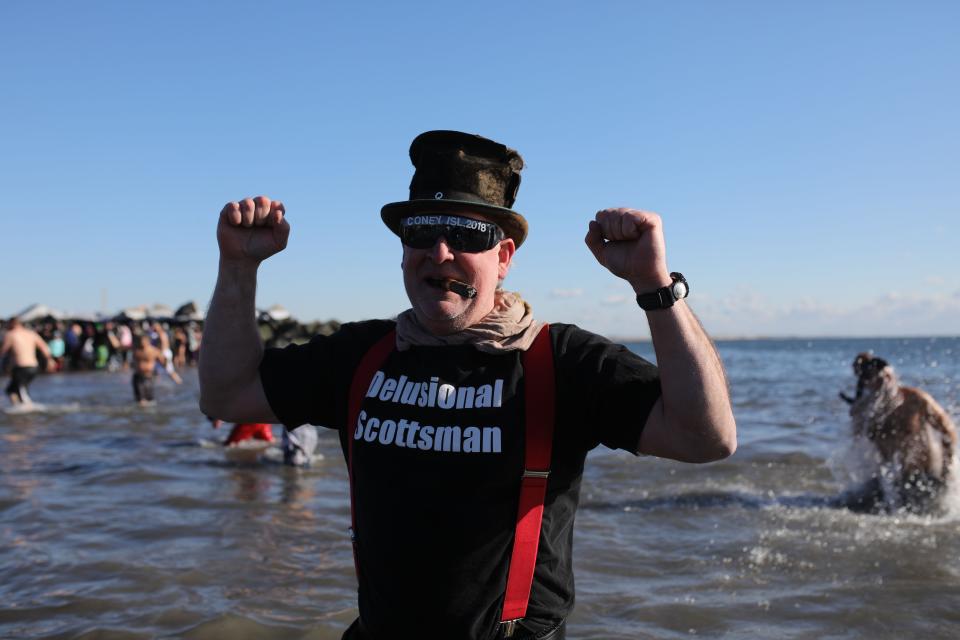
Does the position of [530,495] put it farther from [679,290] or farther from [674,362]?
[679,290]

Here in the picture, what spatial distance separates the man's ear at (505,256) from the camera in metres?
2.24

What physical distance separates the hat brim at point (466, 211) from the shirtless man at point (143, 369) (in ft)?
49.6

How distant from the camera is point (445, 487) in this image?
196 centimetres

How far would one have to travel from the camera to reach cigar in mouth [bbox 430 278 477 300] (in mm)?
2117

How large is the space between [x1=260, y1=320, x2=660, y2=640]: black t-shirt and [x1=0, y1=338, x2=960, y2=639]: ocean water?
2494 millimetres

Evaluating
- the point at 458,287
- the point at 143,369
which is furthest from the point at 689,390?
the point at 143,369

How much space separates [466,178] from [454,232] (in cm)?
15

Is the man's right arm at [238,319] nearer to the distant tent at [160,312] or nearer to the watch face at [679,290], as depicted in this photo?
the watch face at [679,290]

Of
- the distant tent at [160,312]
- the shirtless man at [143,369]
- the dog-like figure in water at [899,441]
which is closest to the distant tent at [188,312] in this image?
the distant tent at [160,312]

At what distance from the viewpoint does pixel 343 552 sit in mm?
5734

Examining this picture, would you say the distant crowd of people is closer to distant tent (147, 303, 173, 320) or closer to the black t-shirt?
distant tent (147, 303, 173, 320)

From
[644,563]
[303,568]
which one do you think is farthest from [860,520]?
[303,568]

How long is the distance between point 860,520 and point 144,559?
5733 millimetres

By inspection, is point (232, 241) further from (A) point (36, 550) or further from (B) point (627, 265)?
(A) point (36, 550)
